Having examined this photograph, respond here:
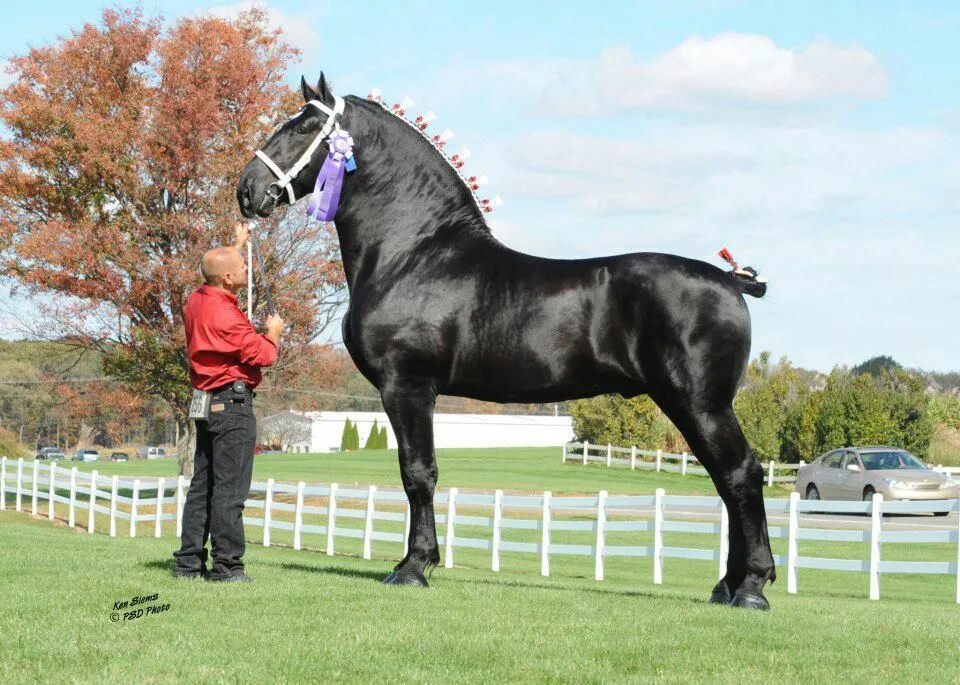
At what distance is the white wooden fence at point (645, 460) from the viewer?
130ft

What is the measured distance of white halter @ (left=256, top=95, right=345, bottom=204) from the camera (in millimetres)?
7305

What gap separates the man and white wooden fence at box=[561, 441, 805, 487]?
3225 cm

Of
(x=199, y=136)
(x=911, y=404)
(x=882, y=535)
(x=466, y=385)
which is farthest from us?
(x=911, y=404)

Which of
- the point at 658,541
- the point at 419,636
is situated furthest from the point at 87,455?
the point at 419,636

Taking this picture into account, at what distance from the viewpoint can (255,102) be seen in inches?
956

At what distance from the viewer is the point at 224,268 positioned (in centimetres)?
684

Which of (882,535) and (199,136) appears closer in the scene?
(882,535)

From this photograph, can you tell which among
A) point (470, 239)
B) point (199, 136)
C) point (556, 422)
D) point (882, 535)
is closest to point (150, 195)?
point (199, 136)

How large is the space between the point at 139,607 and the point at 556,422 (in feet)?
313

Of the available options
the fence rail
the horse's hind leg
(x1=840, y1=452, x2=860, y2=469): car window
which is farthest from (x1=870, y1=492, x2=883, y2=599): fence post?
the fence rail

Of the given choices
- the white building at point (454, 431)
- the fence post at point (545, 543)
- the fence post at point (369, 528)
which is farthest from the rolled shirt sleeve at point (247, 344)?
the white building at point (454, 431)

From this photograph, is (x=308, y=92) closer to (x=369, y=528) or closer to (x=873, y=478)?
(x=369, y=528)

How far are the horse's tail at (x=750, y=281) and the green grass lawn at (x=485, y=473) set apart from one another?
27.3 meters

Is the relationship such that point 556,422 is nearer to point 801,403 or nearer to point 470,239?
point 801,403
